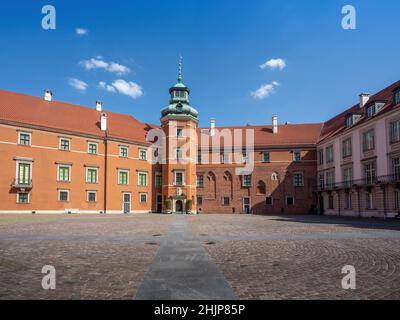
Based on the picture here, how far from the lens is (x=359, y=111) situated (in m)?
40.0

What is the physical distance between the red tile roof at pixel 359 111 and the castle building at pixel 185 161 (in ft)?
0.70

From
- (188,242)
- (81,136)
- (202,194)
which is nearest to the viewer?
(188,242)

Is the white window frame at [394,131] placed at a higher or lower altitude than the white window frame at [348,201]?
higher

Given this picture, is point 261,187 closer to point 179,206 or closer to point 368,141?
point 179,206

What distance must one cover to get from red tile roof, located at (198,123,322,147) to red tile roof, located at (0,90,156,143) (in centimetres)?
1247

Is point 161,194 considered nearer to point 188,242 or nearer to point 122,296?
point 188,242

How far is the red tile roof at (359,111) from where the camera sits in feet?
110

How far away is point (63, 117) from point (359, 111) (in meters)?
38.1

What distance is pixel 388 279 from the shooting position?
22.5 feet

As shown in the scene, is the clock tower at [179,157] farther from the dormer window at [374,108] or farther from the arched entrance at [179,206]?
the dormer window at [374,108]

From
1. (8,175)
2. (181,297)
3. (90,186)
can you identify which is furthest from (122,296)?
(90,186)

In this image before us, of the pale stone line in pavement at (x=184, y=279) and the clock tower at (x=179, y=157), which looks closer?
the pale stone line in pavement at (x=184, y=279)

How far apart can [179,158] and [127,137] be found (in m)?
8.24

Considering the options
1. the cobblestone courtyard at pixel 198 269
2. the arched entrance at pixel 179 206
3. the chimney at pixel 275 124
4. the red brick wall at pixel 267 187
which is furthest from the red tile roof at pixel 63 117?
the cobblestone courtyard at pixel 198 269
